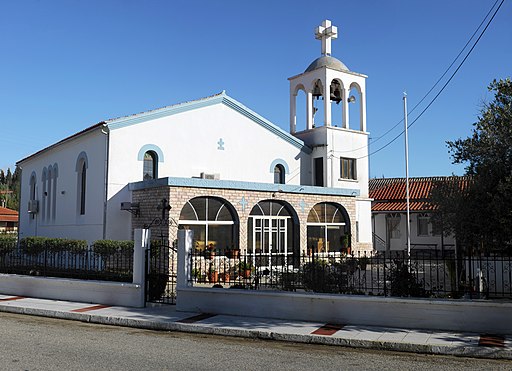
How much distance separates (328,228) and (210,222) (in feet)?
21.2

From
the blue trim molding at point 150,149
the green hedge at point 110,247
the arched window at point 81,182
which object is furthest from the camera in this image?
the arched window at point 81,182

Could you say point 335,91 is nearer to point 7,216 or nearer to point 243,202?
point 243,202

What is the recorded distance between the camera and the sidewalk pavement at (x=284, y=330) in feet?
28.9

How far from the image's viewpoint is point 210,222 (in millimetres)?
20703

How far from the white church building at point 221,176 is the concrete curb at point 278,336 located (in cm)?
726

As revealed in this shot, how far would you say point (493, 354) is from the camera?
8.41m

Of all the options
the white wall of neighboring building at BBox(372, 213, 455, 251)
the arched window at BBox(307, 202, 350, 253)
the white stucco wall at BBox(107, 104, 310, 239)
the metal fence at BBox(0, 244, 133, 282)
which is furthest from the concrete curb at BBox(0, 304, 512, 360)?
the white wall of neighboring building at BBox(372, 213, 455, 251)

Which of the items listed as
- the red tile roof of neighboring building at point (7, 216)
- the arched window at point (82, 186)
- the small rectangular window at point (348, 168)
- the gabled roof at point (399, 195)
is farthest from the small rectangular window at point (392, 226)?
the red tile roof of neighboring building at point (7, 216)

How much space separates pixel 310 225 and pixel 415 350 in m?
15.0

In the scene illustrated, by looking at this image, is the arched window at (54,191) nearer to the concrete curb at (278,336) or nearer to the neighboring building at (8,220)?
the concrete curb at (278,336)

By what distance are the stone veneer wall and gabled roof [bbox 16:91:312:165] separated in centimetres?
293

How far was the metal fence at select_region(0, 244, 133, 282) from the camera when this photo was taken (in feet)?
47.3

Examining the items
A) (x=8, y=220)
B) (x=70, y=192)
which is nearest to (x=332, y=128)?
(x=70, y=192)

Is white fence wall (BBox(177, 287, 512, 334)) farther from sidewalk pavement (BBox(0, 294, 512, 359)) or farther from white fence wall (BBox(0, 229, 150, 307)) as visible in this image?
white fence wall (BBox(0, 229, 150, 307))
